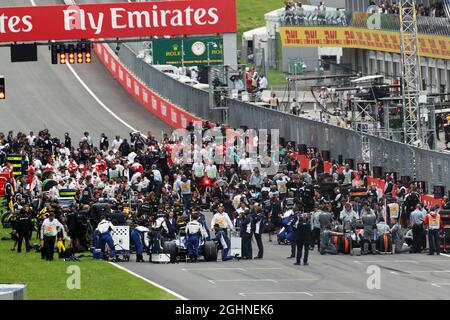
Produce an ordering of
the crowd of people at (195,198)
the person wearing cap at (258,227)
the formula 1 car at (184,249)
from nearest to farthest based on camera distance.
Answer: the formula 1 car at (184,249) < the crowd of people at (195,198) < the person wearing cap at (258,227)

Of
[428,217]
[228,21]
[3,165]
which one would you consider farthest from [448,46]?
[428,217]

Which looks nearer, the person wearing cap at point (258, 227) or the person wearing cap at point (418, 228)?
the person wearing cap at point (258, 227)

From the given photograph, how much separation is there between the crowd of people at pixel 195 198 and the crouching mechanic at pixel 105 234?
2 centimetres

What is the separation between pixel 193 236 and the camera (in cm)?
3738

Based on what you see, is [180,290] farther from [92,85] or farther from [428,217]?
[92,85]

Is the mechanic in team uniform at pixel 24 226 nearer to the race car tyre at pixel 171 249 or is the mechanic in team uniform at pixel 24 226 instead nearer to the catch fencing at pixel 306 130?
the race car tyre at pixel 171 249

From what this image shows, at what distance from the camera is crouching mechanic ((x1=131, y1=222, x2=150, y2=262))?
37.6 metres

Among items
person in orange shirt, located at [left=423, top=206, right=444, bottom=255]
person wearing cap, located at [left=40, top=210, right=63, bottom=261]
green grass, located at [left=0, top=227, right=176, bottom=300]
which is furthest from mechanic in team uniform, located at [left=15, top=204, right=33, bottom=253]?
person in orange shirt, located at [left=423, top=206, right=444, bottom=255]

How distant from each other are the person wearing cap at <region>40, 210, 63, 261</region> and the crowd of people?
0.02m

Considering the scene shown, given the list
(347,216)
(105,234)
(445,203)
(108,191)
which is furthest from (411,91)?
(105,234)

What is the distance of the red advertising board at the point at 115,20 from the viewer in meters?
61.8

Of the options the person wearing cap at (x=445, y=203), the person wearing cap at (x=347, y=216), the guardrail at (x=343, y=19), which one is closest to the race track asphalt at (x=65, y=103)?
the guardrail at (x=343, y=19)
